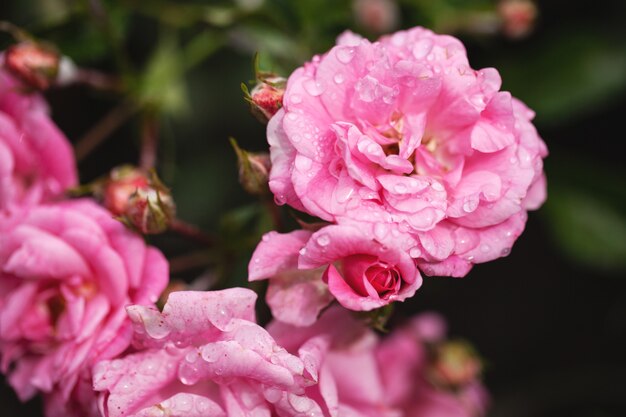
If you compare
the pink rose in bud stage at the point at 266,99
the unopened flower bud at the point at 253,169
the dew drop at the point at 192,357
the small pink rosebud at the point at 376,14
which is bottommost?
the dew drop at the point at 192,357

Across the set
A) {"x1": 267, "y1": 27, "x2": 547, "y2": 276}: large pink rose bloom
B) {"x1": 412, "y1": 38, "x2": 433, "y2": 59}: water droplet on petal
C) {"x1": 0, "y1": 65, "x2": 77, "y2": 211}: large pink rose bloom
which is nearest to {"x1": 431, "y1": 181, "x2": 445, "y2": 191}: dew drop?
{"x1": 267, "y1": 27, "x2": 547, "y2": 276}: large pink rose bloom

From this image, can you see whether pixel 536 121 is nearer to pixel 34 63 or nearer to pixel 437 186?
pixel 437 186

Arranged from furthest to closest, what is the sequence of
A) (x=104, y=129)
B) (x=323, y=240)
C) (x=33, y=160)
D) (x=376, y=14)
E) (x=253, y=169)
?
(x=376, y=14), (x=104, y=129), (x=33, y=160), (x=253, y=169), (x=323, y=240)

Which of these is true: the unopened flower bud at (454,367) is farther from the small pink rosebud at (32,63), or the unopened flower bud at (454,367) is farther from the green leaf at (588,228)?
the small pink rosebud at (32,63)

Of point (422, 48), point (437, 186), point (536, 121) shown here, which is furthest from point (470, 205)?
point (536, 121)

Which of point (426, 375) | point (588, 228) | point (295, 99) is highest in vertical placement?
point (295, 99)

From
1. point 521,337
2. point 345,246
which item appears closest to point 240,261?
point 345,246

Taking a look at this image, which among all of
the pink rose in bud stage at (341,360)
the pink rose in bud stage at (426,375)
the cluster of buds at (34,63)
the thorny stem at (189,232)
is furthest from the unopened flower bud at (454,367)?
the cluster of buds at (34,63)

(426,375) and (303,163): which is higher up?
(303,163)
